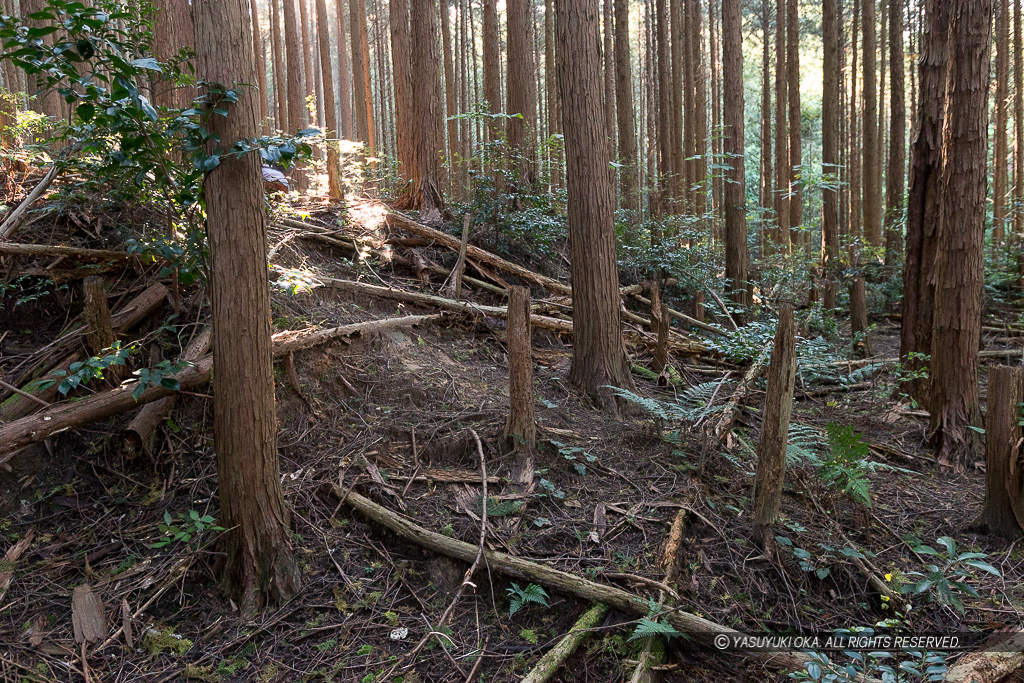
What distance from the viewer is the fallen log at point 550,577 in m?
2.97

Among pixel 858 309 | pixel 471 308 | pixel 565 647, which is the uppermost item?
pixel 471 308

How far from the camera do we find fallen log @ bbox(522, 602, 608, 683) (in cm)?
286

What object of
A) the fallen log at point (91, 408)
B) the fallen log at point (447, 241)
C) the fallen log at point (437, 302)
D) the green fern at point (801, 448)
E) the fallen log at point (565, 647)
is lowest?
the fallen log at point (565, 647)

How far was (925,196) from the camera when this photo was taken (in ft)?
19.4

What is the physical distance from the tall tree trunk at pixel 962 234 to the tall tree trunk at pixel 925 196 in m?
0.15

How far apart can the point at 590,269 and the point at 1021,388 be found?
3355 mm

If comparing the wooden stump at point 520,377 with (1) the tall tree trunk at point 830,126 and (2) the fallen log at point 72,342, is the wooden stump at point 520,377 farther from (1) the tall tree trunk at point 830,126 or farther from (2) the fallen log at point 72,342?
(1) the tall tree trunk at point 830,126

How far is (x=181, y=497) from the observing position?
388 cm

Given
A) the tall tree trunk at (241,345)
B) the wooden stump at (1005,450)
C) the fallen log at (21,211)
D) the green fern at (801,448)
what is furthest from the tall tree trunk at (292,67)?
the wooden stump at (1005,450)

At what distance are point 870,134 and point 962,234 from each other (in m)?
10.7

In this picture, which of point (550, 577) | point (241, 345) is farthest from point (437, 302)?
point (550, 577)

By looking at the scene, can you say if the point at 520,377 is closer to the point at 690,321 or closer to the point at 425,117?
the point at 690,321

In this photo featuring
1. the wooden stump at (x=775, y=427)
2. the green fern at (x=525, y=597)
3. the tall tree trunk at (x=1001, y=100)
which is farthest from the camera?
the tall tree trunk at (x=1001, y=100)

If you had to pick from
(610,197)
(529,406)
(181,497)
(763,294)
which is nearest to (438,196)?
(610,197)
